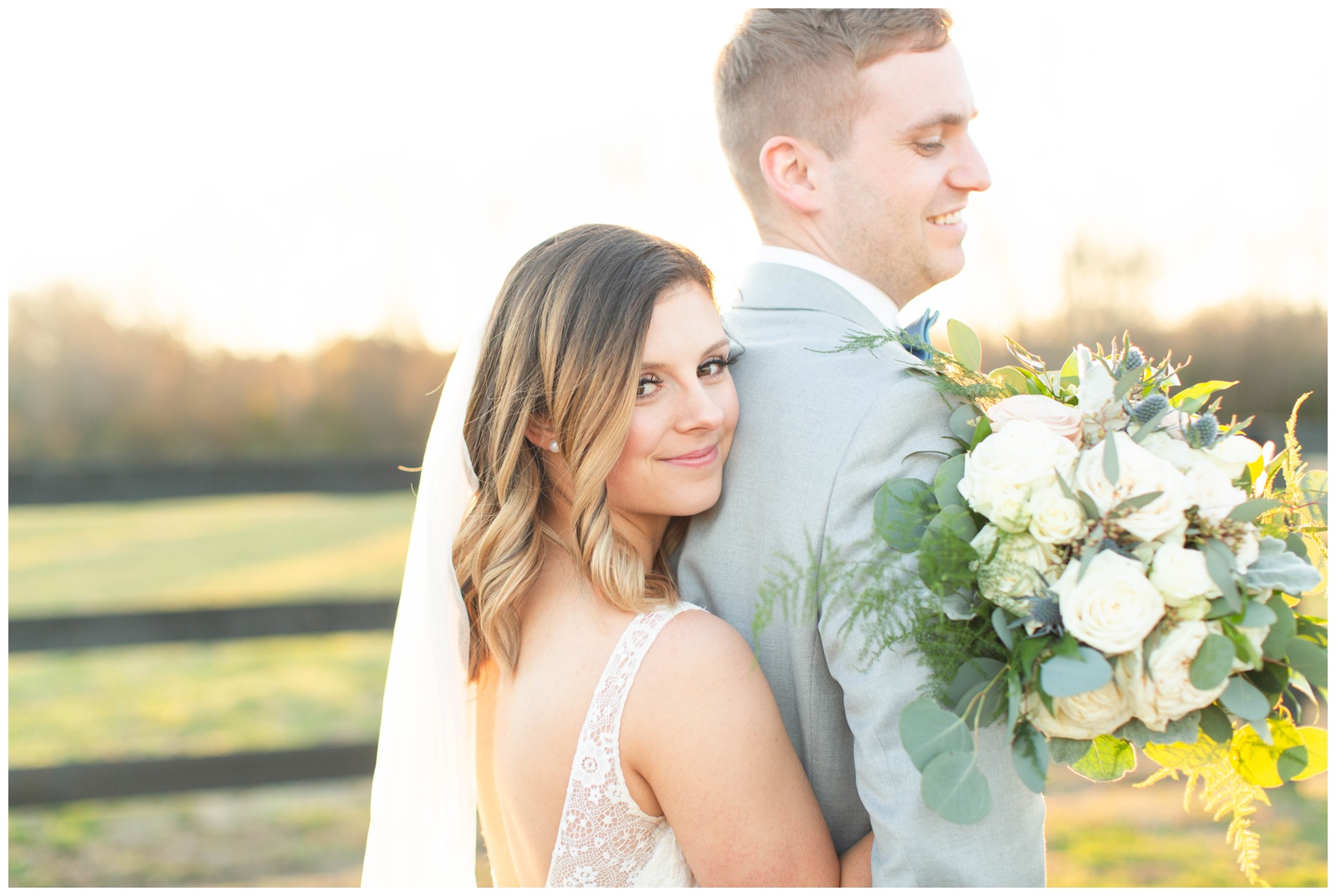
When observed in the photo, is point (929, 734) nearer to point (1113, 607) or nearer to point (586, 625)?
point (1113, 607)

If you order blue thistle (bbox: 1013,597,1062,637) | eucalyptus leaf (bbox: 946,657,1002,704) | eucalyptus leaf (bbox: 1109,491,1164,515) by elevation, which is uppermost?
eucalyptus leaf (bbox: 1109,491,1164,515)

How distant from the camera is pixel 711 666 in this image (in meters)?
1.77

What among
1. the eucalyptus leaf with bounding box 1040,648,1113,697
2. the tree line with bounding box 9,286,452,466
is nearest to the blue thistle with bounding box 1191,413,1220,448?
the eucalyptus leaf with bounding box 1040,648,1113,697

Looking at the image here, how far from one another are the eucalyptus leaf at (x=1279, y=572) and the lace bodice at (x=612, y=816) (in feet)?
3.16

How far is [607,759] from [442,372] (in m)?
11.2

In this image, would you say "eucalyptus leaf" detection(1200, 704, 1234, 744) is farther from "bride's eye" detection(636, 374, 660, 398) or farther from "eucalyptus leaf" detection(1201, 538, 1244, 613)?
"bride's eye" detection(636, 374, 660, 398)

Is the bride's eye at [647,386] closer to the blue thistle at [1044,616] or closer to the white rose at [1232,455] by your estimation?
the blue thistle at [1044,616]

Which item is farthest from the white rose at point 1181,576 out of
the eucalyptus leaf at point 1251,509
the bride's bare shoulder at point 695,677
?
the bride's bare shoulder at point 695,677

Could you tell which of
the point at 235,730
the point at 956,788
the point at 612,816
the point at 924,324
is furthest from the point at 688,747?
the point at 235,730

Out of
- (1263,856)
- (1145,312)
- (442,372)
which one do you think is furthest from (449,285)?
(1263,856)

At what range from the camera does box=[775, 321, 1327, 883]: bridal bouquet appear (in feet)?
4.87

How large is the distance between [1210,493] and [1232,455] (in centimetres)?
11

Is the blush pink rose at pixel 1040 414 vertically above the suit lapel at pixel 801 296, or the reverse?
the suit lapel at pixel 801 296

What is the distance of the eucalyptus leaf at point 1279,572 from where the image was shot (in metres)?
1.49
